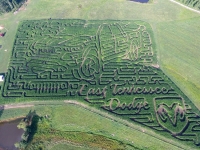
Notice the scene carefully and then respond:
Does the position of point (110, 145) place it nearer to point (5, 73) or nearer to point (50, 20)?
point (5, 73)

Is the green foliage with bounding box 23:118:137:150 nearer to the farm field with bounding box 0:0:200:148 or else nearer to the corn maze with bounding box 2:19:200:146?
the farm field with bounding box 0:0:200:148

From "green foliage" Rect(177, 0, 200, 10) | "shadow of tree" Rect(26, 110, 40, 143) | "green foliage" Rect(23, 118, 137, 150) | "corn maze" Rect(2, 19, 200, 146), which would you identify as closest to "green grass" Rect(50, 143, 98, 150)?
"green foliage" Rect(23, 118, 137, 150)

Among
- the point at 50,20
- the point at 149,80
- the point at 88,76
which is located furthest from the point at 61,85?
the point at 50,20

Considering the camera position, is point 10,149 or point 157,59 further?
point 157,59

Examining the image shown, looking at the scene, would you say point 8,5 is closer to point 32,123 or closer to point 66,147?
point 32,123

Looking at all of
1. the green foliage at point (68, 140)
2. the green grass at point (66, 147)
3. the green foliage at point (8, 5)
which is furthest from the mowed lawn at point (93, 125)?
the green foliage at point (8, 5)

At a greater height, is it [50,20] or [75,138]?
[50,20]

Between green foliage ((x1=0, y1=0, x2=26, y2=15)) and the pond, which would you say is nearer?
the pond
